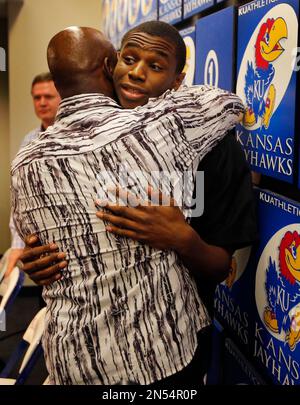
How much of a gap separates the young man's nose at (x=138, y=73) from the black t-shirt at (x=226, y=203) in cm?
27

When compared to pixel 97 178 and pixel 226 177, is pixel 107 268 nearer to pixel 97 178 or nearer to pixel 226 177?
pixel 97 178

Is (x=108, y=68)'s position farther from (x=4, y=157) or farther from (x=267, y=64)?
(x=4, y=157)

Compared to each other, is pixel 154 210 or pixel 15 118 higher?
pixel 15 118

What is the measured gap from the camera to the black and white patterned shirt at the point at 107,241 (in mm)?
1255

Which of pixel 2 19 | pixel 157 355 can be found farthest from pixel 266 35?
pixel 2 19

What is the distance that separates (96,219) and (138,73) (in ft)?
1.41

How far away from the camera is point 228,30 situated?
1.85m

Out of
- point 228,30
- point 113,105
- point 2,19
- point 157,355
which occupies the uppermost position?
point 2,19

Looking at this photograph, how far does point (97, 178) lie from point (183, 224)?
232 millimetres

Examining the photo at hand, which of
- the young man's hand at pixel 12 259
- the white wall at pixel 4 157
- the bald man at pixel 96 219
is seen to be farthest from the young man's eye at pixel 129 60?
the white wall at pixel 4 157

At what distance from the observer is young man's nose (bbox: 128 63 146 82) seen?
148 cm

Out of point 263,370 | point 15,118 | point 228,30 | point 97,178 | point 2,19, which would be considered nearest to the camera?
point 97,178

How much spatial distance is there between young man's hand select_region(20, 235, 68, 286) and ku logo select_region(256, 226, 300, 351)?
22.0 inches

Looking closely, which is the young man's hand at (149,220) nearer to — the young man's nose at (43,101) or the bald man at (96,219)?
the bald man at (96,219)
